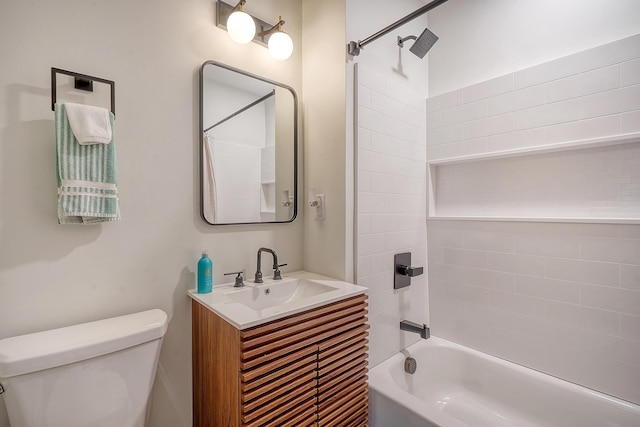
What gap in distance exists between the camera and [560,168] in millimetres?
1553

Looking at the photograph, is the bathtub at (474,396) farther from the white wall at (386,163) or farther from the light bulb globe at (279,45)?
the light bulb globe at (279,45)

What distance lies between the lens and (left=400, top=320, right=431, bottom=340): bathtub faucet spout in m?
1.72

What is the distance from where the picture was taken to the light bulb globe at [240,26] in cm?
137

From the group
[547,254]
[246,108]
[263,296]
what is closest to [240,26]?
[246,108]

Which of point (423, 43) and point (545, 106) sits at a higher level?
point (423, 43)

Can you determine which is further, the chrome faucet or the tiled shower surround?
the chrome faucet

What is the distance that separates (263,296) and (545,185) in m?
1.63

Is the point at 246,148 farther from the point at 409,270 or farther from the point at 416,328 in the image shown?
the point at 416,328

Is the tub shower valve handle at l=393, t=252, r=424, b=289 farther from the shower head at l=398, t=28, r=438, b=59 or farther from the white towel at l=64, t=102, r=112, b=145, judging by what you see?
the white towel at l=64, t=102, r=112, b=145

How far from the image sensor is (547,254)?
1575mm

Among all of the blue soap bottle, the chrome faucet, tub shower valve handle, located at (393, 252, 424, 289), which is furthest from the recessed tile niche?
the blue soap bottle

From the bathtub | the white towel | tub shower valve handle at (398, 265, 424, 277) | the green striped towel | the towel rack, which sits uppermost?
the towel rack

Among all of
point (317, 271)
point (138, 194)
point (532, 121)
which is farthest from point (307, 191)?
point (532, 121)

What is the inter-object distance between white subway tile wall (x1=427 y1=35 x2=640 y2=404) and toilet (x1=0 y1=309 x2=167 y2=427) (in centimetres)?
176
